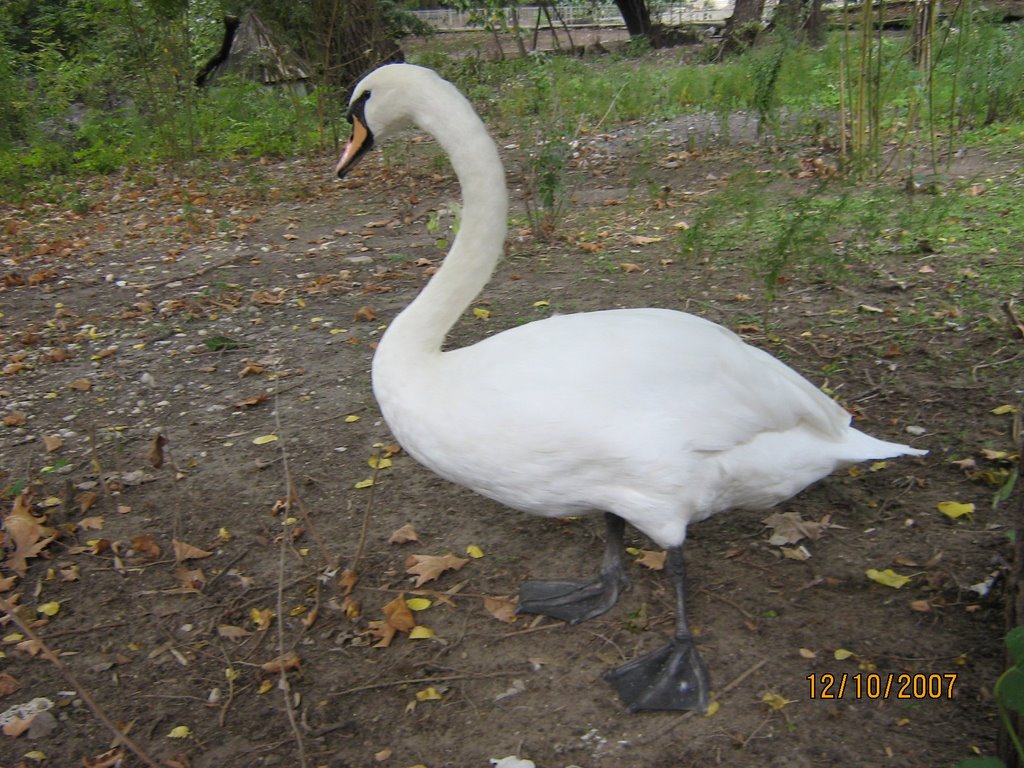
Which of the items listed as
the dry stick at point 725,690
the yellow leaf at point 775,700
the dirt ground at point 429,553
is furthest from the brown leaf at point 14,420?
→ the yellow leaf at point 775,700

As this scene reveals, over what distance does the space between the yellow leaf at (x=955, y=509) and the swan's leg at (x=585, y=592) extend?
1.11 meters

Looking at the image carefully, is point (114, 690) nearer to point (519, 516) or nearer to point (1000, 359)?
point (519, 516)

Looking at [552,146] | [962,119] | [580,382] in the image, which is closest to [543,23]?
[962,119]

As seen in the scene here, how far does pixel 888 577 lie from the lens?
2.68 meters

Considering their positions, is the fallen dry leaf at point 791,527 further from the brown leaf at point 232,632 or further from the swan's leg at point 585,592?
the brown leaf at point 232,632

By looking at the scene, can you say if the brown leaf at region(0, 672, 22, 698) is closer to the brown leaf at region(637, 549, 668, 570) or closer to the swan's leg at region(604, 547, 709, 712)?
the swan's leg at region(604, 547, 709, 712)

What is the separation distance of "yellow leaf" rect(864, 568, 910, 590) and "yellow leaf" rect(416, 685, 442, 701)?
1406mm

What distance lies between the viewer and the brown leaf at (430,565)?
2.93 metres

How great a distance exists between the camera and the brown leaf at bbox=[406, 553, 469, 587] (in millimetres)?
2926

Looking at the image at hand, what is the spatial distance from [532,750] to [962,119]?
23.9 ft

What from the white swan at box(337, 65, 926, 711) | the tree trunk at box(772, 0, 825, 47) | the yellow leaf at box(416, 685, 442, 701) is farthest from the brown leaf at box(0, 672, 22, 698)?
the tree trunk at box(772, 0, 825, 47)

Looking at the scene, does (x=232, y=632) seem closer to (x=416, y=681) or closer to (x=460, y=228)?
(x=416, y=681)

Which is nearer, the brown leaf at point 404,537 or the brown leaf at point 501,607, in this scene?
the brown leaf at point 501,607

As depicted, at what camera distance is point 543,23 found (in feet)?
75.1
